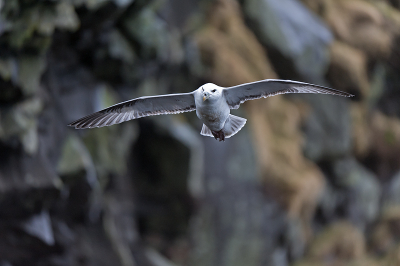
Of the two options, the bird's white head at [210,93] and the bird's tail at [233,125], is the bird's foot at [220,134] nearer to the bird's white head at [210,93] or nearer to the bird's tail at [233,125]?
the bird's tail at [233,125]

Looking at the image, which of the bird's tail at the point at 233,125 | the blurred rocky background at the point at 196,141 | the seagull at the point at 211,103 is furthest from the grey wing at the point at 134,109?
the blurred rocky background at the point at 196,141

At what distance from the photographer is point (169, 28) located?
15.7 m

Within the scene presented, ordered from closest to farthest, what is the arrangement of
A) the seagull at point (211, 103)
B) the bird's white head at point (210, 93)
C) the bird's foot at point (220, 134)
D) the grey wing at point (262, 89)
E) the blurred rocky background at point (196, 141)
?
the bird's white head at point (210, 93)
the seagull at point (211, 103)
the grey wing at point (262, 89)
the bird's foot at point (220, 134)
the blurred rocky background at point (196, 141)

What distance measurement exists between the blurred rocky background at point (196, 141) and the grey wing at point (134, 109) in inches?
118

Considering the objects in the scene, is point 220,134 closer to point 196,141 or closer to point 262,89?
point 262,89

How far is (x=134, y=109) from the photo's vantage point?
850 centimetres

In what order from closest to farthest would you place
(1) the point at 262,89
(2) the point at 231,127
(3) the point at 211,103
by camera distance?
1. (3) the point at 211,103
2. (1) the point at 262,89
3. (2) the point at 231,127

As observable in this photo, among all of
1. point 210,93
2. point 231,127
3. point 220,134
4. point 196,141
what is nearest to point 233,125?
point 231,127

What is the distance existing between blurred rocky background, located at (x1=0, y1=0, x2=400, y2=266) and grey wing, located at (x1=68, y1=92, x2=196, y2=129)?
9.87 feet

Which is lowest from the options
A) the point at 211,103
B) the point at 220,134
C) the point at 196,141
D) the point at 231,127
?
the point at 211,103

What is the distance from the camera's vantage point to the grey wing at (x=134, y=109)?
26.9 feet


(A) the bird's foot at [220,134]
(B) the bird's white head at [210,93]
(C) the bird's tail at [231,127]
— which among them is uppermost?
(C) the bird's tail at [231,127]

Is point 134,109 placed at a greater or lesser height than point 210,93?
greater

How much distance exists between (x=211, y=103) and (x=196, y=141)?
862 centimetres
